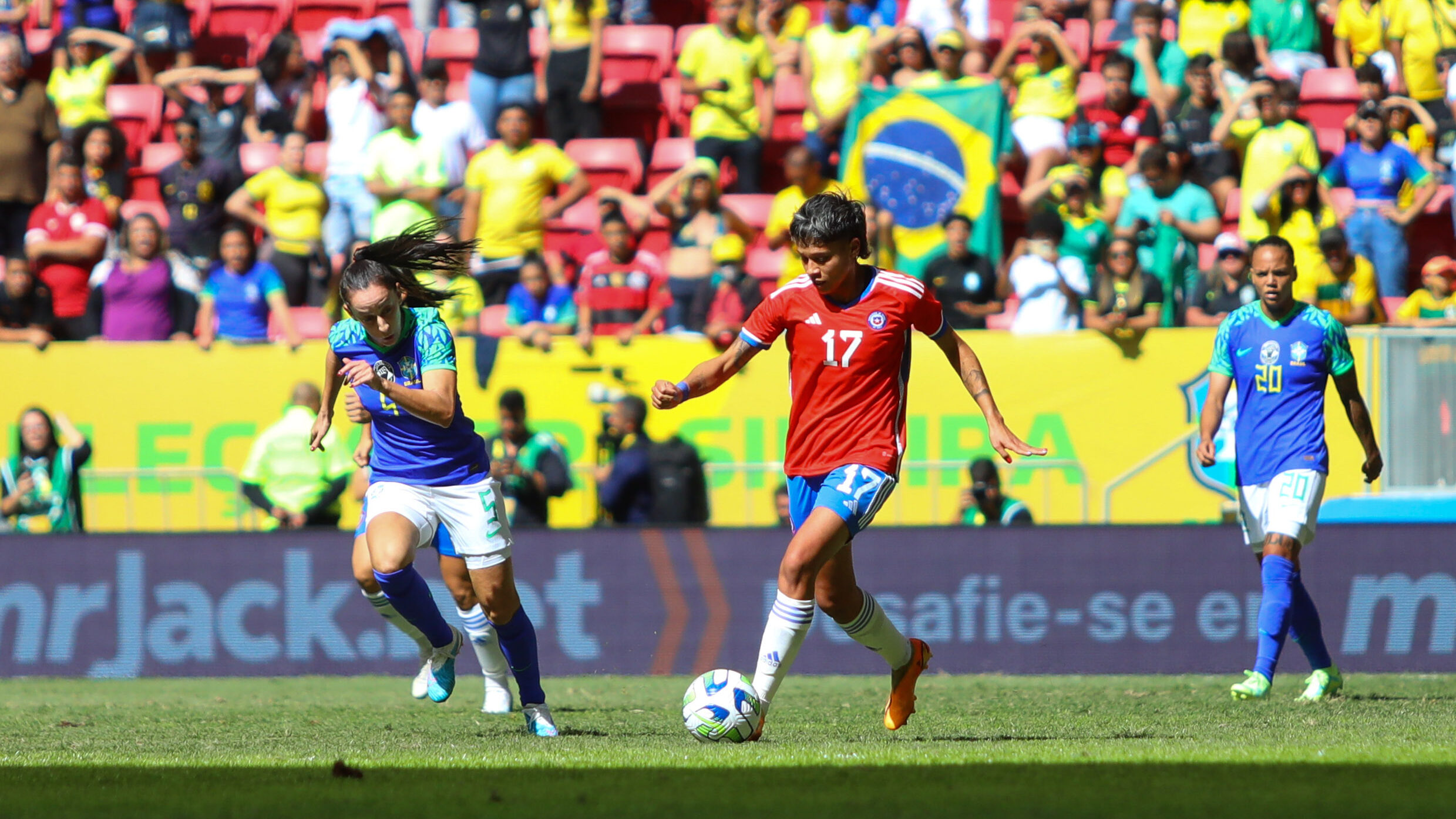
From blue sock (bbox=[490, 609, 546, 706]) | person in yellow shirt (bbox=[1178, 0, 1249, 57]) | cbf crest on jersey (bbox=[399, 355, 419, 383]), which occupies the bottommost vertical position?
blue sock (bbox=[490, 609, 546, 706])

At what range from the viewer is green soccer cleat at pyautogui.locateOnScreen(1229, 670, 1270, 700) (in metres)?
8.93

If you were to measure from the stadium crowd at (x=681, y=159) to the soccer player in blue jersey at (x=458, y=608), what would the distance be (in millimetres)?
4767

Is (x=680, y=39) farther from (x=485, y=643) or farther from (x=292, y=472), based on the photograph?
(x=485, y=643)

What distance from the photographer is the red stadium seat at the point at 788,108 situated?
17.3m

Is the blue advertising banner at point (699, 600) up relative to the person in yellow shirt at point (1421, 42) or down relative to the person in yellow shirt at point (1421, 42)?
down

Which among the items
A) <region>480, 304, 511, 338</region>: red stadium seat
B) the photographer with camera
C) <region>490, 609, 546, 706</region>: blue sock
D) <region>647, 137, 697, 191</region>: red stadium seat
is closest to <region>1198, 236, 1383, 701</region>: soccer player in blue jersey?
<region>490, 609, 546, 706</region>: blue sock

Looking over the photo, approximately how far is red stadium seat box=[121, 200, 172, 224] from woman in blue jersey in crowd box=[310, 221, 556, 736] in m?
8.62

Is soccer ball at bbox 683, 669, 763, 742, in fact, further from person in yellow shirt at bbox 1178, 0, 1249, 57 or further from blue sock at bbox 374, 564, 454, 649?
person in yellow shirt at bbox 1178, 0, 1249, 57

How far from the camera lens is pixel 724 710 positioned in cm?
683

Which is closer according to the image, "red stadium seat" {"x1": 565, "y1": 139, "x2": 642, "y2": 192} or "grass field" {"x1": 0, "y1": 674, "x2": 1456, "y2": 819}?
"grass field" {"x1": 0, "y1": 674, "x2": 1456, "y2": 819}

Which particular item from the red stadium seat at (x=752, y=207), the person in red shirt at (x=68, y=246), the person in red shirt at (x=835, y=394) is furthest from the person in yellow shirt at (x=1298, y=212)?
the person in red shirt at (x=68, y=246)

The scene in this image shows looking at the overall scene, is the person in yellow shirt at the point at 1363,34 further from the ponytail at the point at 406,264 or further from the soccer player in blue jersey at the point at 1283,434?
the ponytail at the point at 406,264

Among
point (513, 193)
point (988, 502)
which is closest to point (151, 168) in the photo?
point (513, 193)

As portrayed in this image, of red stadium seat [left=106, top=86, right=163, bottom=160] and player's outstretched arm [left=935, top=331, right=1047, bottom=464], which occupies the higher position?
red stadium seat [left=106, top=86, right=163, bottom=160]
